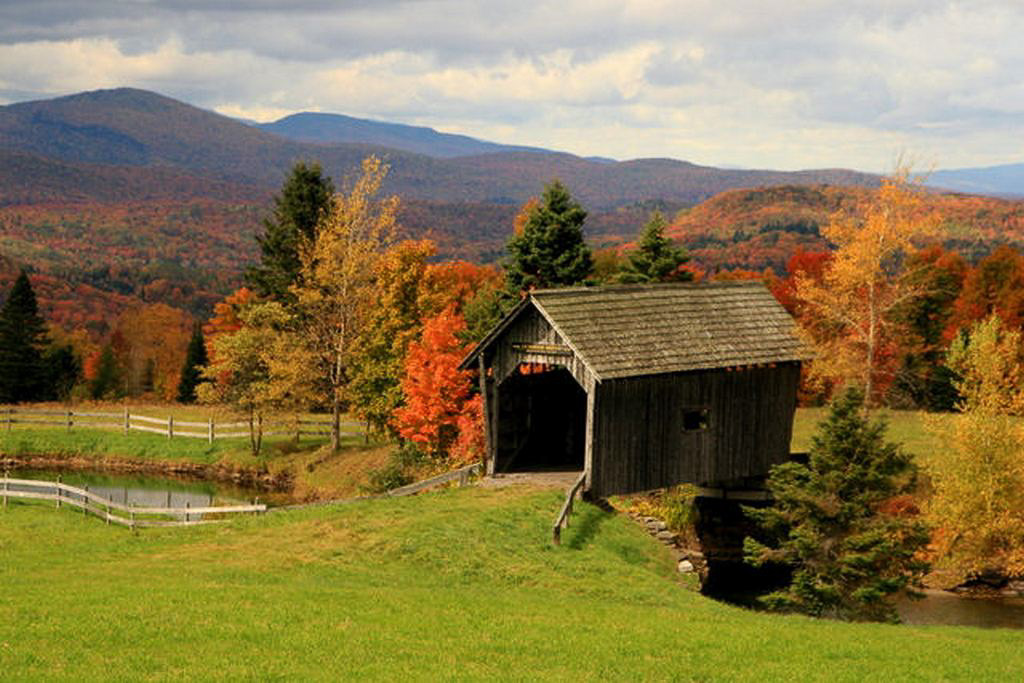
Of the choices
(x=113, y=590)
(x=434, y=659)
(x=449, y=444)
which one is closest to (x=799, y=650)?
(x=434, y=659)

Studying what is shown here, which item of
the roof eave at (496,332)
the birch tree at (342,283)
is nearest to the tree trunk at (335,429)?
the birch tree at (342,283)

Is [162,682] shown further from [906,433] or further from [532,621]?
[906,433]

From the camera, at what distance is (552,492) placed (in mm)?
28766

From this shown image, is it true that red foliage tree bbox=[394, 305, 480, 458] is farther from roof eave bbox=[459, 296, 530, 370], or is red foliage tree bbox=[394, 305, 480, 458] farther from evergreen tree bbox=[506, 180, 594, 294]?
roof eave bbox=[459, 296, 530, 370]

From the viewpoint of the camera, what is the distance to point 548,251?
40.6 m

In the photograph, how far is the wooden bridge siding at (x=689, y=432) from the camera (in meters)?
28.9

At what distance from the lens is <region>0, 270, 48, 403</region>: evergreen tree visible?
74500mm

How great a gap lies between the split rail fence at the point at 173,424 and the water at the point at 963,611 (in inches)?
1121

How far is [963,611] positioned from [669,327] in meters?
12.6

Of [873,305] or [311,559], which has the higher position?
[873,305]

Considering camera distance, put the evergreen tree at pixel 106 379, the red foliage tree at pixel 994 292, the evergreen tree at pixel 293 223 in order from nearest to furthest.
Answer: the evergreen tree at pixel 293 223 < the red foliage tree at pixel 994 292 < the evergreen tree at pixel 106 379

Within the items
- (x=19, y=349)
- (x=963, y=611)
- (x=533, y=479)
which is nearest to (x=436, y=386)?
(x=533, y=479)

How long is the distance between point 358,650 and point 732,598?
16801 millimetres

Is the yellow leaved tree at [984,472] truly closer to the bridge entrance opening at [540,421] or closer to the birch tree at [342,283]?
the bridge entrance opening at [540,421]
